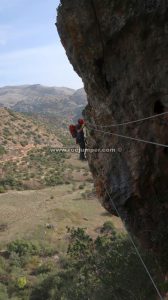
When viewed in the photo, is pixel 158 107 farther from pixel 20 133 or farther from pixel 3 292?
pixel 20 133

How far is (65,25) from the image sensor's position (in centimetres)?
1134

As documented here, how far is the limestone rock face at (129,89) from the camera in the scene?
974cm

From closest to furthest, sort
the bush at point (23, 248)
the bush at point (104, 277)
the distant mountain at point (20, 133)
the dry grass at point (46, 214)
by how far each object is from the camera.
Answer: the bush at point (104, 277), the bush at point (23, 248), the dry grass at point (46, 214), the distant mountain at point (20, 133)

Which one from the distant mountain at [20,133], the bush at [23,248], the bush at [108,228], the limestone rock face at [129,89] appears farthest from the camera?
the distant mountain at [20,133]

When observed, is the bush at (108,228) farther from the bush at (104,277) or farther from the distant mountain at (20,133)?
the distant mountain at (20,133)

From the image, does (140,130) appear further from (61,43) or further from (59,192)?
(59,192)

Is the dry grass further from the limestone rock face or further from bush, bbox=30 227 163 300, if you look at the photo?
the limestone rock face

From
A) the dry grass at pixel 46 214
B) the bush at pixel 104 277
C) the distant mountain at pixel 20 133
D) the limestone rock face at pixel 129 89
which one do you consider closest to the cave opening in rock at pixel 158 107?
the limestone rock face at pixel 129 89

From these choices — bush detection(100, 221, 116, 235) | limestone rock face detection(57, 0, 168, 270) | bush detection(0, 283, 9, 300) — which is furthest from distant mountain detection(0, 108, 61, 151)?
limestone rock face detection(57, 0, 168, 270)

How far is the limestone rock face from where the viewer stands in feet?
32.0

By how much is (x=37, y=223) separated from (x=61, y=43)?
2600cm

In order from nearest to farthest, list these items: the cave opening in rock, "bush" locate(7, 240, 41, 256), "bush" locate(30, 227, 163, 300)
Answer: the cave opening in rock
"bush" locate(30, 227, 163, 300)
"bush" locate(7, 240, 41, 256)

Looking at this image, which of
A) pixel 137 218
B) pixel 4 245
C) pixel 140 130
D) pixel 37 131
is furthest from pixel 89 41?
pixel 37 131

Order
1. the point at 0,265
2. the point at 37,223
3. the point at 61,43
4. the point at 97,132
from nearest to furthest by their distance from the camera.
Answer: the point at 61,43 → the point at 97,132 → the point at 0,265 → the point at 37,223
